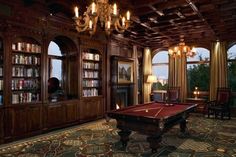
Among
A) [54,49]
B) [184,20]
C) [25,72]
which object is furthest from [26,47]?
[184,20]

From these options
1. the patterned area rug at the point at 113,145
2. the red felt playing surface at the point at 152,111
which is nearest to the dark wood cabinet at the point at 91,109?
the patterned area rug at the point at 113,145

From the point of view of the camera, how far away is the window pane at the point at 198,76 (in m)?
10.0

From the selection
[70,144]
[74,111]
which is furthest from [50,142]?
[74,111]

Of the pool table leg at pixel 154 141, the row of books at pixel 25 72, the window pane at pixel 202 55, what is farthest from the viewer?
the window pane at pixel 202 55

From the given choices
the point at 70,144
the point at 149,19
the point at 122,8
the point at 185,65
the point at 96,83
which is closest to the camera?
the point at 70,144

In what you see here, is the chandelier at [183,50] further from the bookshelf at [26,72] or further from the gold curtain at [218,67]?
the bookshelf at [26,72]

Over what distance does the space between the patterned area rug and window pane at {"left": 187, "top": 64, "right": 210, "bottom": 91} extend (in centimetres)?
426

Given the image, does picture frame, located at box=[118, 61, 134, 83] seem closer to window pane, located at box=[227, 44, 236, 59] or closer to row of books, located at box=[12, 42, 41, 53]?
row of books, located at box=[12, 42, 41, 53]

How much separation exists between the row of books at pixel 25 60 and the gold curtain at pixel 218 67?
24.9 feet

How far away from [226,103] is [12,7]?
325 inches

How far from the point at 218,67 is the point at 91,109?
606 centimetres

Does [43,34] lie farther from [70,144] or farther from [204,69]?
[204,69]

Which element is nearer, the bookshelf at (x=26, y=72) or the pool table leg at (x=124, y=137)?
the pool table leg at (x=124, y=137)

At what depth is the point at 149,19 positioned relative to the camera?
6.34 meters
